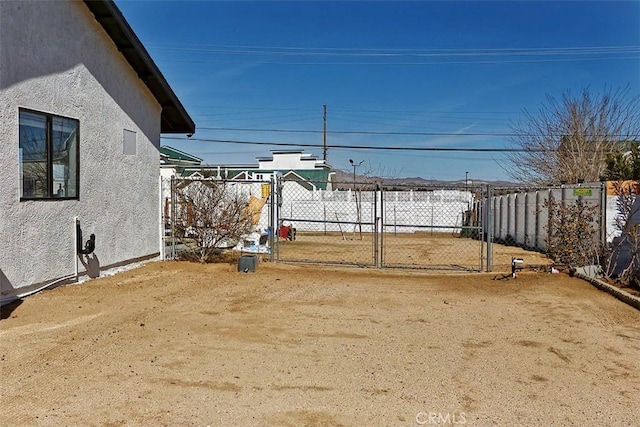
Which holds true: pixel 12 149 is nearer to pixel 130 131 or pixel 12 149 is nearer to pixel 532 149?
pixel 130 131

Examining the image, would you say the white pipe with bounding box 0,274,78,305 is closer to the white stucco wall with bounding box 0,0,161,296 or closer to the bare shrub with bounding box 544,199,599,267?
the white stucco wall with bounding box 0,0,161,296

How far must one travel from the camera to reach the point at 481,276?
32.2 feet

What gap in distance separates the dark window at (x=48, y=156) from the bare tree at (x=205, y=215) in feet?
9.92

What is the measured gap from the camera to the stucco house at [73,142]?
21.9 feet

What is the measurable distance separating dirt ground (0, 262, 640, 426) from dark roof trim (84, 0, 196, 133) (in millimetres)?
4097

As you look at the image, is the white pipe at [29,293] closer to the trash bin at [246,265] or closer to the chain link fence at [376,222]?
the trash bin at [246,265]

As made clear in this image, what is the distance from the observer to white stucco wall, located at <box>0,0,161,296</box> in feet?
21.7

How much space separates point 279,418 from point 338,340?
197 cm

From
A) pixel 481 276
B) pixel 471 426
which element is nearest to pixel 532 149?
pixel 481 276

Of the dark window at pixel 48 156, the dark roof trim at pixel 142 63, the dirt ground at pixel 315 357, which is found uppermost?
the dark roof trim at pixel 142 63

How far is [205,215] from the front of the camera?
426 inches

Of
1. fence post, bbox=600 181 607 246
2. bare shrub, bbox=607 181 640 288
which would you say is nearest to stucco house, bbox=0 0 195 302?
fence post, bbox=600 181 607 246

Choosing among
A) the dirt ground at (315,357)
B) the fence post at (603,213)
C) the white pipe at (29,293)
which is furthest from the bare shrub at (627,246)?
the white pipe at (29,293)

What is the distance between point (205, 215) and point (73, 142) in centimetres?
334
